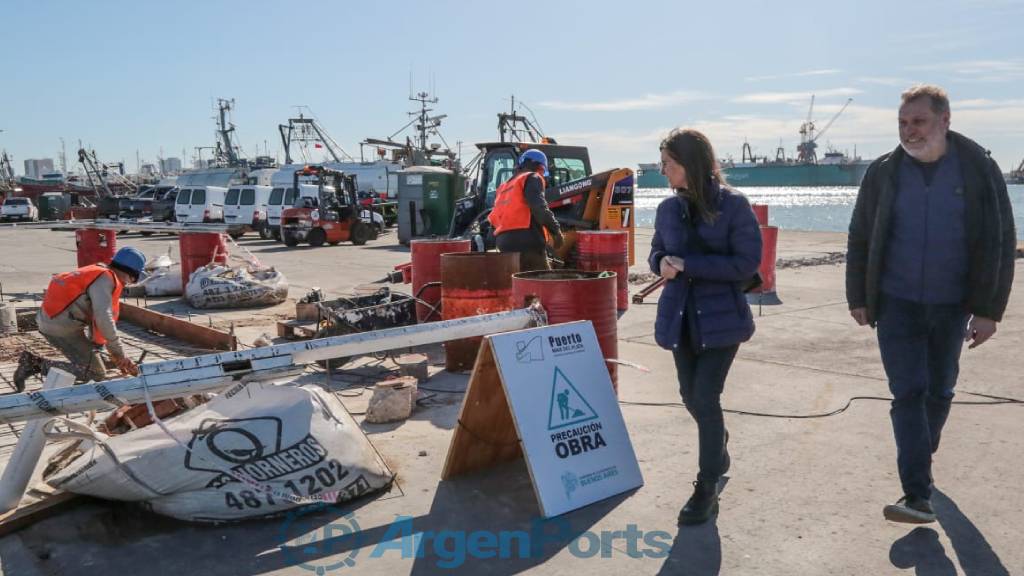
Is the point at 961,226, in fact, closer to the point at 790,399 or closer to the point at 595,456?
the point at 595,456

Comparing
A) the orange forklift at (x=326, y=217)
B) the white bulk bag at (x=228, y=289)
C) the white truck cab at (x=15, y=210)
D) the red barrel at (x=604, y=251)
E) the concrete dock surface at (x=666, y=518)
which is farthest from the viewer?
the white truck cab at (x=15, y=210)

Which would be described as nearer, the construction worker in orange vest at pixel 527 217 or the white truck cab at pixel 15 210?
the construction worker in orange vest at pixel 527 217

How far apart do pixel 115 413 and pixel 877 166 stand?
4.43m

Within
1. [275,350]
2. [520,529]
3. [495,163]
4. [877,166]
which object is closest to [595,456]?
[520,529]

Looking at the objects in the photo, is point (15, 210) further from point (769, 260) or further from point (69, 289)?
point (69, 289)

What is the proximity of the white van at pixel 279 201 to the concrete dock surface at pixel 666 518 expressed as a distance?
2007 centimetres

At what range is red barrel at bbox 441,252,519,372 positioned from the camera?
Answer: 22.4 feet

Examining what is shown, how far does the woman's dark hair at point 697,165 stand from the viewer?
3.71 m

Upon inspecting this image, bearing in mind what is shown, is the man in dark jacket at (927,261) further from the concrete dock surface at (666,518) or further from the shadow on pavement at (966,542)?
the concrete dock surface at (666,518)

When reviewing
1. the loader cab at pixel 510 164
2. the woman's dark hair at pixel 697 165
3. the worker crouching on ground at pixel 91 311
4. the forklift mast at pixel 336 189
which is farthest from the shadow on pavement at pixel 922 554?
the forklift mast at pixel 336 189

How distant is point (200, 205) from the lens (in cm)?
3105

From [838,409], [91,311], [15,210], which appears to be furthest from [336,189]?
[15,210]

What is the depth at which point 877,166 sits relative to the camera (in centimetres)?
385

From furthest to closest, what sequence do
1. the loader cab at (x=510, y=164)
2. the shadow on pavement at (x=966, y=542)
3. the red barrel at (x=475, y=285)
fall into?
the loader cab at (x=510, y=164) < the red barrel at (x=475, y=285) < the shadow on pavement at (x=966, y=542)
